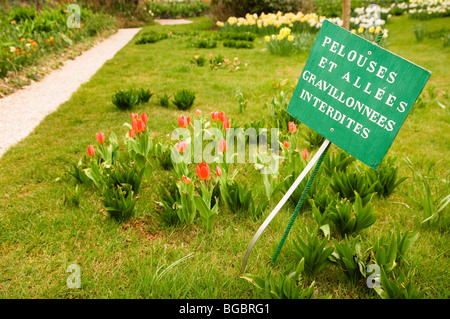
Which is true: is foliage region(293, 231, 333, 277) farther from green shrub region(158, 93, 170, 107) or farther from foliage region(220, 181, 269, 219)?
green shrub region(158, 93, 170, 107)

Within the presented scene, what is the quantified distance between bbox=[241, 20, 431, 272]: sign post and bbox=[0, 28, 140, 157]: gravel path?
3128 mm

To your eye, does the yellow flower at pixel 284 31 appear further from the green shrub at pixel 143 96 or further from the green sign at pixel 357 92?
the green sign at pixel 357 92

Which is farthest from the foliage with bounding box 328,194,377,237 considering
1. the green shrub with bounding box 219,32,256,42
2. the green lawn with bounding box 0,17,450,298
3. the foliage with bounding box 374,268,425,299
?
the green shrub with bounding box 219,32,256,42

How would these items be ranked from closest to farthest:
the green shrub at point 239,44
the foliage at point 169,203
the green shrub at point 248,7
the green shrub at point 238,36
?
the foliage at point 169,203, the green shrub at point 239,44, the green shrub at point 238,36, the green shrub at point 248,7

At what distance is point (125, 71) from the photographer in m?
6.59

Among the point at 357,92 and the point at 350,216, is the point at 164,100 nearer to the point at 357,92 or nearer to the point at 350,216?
the point at 350,216

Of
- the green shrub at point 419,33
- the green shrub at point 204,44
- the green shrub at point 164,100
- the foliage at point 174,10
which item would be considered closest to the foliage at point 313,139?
the green shrub at point 164,100

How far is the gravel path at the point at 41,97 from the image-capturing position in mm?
3951

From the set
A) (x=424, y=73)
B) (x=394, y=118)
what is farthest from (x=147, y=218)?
(x=424, y=73)

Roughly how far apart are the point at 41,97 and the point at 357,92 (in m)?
4.93

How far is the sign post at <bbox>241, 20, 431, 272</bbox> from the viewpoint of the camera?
1370mm

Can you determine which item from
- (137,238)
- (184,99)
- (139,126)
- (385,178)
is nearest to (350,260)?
(385,178)

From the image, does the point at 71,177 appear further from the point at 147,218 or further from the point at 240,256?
the point at 240,256

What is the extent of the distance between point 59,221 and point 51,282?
0.53 m
